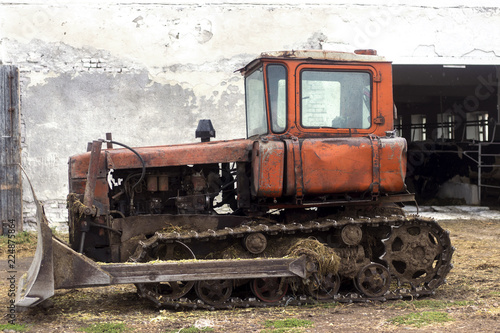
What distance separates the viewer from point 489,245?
10.0 meters

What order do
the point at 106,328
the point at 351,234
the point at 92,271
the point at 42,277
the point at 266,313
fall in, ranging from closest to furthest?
1. the point at 106,328
2. the point at 42,277
3. the point at 92,271
4. the point at 266,313
5. the point at 351,234

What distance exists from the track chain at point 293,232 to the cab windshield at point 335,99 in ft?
3.39

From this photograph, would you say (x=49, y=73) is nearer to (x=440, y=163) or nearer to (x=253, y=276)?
(x=253, y=276)

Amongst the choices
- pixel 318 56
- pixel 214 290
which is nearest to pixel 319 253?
pixel 214 290

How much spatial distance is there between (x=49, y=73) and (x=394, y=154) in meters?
7.47

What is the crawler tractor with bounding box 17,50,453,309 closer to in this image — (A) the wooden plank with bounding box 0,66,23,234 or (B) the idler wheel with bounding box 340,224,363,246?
(B) the idler wheel with bounding box 340,224,363,246

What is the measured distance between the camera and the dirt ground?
5203mm

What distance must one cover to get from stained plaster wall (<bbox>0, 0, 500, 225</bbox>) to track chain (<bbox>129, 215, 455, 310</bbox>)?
19.1ft

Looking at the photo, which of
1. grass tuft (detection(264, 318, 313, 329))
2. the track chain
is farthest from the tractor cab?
grass tuft (detection(264, 318, 313, 329))

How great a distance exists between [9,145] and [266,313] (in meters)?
7.41

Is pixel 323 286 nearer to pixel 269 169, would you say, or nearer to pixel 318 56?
pixel 269 169

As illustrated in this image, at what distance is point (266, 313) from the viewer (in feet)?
18.9

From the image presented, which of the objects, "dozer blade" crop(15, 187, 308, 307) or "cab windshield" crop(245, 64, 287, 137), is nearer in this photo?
"dozer blade" crop(15, 187, 308, 307)

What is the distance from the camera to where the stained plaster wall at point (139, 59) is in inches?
448
